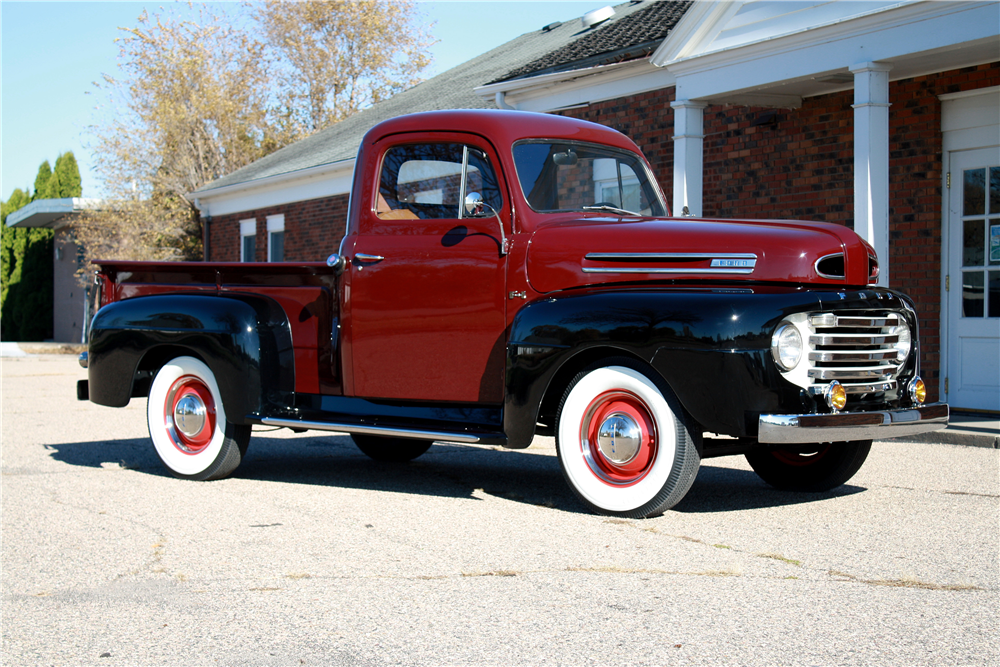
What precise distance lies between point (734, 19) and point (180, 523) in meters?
8.31

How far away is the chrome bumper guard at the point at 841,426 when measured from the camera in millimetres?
4762

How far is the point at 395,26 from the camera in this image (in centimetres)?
3991

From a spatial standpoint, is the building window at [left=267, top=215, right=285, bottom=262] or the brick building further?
the building window at [left=267, top=215, right=285, bottom=262]

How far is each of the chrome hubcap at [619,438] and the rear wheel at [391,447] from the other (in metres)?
2.60

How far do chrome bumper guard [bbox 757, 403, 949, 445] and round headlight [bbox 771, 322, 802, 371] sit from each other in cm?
26

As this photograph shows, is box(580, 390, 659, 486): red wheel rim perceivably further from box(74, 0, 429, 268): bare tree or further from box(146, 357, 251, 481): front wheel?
box(74, 0, 429, 268): bare tree

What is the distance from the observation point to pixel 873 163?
954 cm

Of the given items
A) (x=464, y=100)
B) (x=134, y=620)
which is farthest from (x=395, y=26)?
(x=134, y=620)

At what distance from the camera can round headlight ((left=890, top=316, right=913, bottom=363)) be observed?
5316 mm

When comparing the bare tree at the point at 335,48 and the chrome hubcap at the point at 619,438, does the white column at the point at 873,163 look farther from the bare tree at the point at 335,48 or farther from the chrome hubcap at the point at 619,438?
the bare tree at the point at 335,48

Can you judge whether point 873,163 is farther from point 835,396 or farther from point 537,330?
point 537,330

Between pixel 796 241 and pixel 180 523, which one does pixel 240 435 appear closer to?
pixel 180 523

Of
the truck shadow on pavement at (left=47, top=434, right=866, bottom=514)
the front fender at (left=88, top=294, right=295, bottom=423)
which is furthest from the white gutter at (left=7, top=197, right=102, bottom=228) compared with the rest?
the front fender at (left=88, top=294, right=295, bottom=423)

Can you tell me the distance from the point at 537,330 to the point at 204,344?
2.42 m
